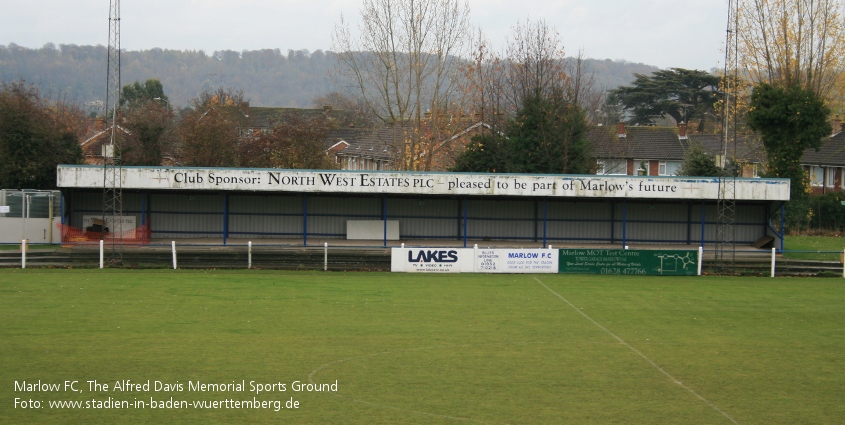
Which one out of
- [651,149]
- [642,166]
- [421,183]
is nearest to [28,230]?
[421,183]

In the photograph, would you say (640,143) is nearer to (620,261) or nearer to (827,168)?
(827,168)

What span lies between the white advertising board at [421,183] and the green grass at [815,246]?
3089 millimetres

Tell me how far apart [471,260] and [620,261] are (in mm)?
5901

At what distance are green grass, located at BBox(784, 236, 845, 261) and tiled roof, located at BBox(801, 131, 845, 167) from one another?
16.0m

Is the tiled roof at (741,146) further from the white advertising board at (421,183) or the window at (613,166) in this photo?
the white advertising board at (421,183)

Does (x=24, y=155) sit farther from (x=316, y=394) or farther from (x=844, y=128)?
(x=844, y=128)

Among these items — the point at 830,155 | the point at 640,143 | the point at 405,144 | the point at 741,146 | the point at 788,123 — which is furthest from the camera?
the point at 640,143

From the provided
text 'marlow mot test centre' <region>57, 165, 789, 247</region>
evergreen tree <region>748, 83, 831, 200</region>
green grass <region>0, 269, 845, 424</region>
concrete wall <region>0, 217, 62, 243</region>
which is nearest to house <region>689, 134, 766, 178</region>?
evergreen tree <region>748, 83, 831, 200</region>

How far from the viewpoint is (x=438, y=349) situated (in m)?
15.2

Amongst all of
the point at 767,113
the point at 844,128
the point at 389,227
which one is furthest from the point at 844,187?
the point at 389,227

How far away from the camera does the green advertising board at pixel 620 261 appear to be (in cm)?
2944

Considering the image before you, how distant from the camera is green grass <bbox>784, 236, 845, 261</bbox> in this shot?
112ft

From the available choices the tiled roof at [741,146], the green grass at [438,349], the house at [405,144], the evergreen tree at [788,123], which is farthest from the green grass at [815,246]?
the house at [405,144]

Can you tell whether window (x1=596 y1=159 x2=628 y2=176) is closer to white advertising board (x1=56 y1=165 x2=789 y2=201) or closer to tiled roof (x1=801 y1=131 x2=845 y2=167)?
tiled roof (x1=801 y1=131 x2=845 y2=167)
